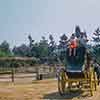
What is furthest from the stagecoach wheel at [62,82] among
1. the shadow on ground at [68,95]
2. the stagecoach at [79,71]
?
the shadow on ground at [68,95]

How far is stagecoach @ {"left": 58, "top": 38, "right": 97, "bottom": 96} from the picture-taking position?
16.2 metres

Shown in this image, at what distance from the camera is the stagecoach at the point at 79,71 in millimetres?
16219

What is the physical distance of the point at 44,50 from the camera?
10900 centimetres

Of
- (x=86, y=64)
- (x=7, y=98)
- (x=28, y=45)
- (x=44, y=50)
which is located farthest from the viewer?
(x=28, y=45)

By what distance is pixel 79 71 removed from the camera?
16297 millimetres

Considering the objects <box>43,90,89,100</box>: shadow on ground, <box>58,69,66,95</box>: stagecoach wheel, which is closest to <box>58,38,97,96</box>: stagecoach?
<box>58,69,66,95</box>: stagecoach wheel

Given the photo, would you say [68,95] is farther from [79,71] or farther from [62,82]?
[79,71]

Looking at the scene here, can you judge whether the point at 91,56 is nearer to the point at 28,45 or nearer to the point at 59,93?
the point at 59,93

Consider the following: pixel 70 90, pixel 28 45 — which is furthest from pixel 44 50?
pixel 70 90

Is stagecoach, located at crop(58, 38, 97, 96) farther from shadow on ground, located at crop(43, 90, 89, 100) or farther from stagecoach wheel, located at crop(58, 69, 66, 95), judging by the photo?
shadow on ground, located at crop(43, 90, 89, 100)

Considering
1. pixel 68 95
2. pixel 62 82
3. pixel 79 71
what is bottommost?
pixel 68 95

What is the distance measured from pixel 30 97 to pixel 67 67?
8.15 feet

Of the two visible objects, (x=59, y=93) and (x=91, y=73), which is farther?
(x=59, y=93)

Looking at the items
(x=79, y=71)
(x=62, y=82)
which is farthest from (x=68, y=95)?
(x=79, y=71)
